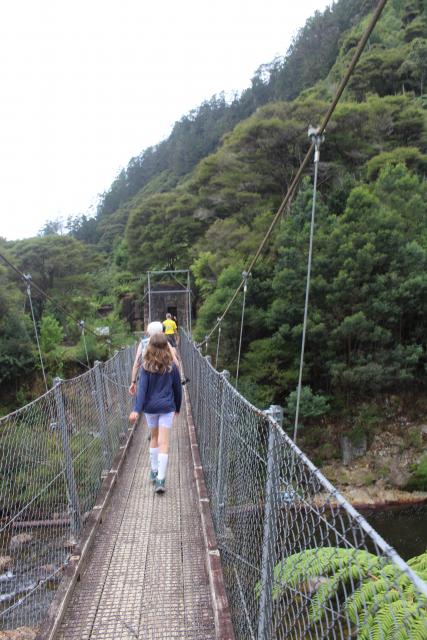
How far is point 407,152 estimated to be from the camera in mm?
12906

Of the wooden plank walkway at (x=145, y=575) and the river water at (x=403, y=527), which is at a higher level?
the wooden plank walkway at (x=145, y=575)

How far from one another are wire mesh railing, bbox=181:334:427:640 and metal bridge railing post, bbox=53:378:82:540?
26.8 inches

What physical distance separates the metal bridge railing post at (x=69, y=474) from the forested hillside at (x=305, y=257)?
7.61 m

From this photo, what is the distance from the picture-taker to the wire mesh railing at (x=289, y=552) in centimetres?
70

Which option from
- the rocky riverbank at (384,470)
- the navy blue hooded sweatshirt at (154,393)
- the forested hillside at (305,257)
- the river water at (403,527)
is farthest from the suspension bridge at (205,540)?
the rocky riverbank at (384,470)

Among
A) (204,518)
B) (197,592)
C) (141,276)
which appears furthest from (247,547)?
(141,276)

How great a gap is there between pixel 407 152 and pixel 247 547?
1355 cm

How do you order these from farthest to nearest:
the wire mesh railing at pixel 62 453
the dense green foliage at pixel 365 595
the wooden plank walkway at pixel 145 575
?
the wire mesh railing at pixel 62 453
the wooden plank walkway at pixel 145 575
the dense green foliage at pixel 365 595

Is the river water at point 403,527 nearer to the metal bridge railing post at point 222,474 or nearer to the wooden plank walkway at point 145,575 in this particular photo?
the wooden plank walkway at point 145,575

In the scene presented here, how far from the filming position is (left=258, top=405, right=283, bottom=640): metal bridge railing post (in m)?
1.18

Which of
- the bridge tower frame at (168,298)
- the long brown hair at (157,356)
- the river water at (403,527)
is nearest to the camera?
the long brown hair at (157,356)

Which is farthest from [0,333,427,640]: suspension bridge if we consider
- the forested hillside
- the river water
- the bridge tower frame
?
the bridge tower frame

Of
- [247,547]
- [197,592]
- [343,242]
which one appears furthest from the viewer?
[343,242]

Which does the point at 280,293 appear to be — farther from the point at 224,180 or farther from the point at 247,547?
the point at 247,547
